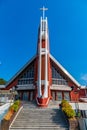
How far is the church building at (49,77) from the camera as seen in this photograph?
87.9ft

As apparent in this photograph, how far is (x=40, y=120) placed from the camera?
15133 mm

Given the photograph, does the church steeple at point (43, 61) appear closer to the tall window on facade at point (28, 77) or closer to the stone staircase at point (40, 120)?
the tall window on facade at point (28, 77)

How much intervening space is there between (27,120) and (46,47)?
44.8ft

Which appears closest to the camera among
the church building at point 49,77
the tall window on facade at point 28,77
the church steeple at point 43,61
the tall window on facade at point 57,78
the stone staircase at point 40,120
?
the stone staircase at point 40,120

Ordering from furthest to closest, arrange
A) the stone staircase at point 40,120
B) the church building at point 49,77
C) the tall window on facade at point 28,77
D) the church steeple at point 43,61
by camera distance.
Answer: the tall window on facade at point 28,77, the church building at point 49,77, the church steeple at point 43,61, the stone staircase at point 40,120

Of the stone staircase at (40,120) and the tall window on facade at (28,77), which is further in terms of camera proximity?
the tall window on facade at (28,77)

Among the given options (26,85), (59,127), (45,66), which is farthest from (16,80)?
(59,127)

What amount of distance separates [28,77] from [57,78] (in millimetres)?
4528

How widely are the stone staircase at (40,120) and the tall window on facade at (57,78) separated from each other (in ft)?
37.0

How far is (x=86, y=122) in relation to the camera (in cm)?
1313

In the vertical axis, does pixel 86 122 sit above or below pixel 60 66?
below

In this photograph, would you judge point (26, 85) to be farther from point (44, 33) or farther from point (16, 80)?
point (44, 33)

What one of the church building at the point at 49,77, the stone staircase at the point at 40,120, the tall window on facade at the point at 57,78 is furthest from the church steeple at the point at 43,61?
the stone staircase at the point at 40,120

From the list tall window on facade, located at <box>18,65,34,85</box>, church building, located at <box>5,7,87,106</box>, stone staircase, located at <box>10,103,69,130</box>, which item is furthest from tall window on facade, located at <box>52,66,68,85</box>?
stone staircase, located at <box>10,103,69,130</box>
